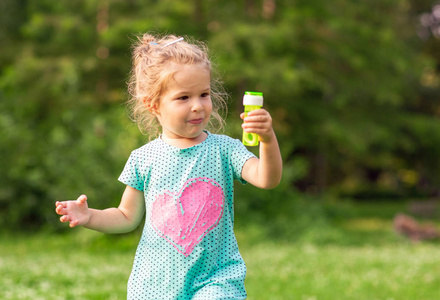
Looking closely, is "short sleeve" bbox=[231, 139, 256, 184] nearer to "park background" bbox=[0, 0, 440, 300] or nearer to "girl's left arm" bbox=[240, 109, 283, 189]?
"girl's left arm" bbox=[240, 109, 283, 189]

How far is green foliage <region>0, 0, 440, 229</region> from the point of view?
1223cm

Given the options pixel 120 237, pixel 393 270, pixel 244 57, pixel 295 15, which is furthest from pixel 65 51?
pixel 393 270

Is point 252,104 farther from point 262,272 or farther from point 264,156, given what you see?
point 262,272

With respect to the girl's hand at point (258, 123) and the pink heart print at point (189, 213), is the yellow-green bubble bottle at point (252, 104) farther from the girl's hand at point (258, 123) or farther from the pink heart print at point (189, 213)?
the pink heart print at point (189, 213)

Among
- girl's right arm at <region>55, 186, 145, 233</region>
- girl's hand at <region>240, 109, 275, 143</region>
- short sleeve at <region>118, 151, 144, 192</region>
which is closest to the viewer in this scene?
girl's hand at <region>240, 109, 275, 143</region>

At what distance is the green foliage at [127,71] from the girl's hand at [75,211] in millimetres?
8335

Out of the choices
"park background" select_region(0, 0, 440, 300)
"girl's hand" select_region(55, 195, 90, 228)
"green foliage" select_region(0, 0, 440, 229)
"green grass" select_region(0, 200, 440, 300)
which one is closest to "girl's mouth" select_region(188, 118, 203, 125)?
"girl's hand" select_region(55, 195, 90, 228)

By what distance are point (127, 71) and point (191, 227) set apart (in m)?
13.4

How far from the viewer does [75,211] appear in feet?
8.56

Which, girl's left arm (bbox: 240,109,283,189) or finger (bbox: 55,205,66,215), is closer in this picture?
girl's left arm (bbox: 240,109,283,189)

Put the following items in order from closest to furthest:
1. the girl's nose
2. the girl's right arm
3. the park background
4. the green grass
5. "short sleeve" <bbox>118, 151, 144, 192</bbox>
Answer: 1. the girl's nose
2. the girl's right arm
3. "short sleeve" <bbox>118, 151, 144, 192</bbox>
4. the green grass
5. the park background

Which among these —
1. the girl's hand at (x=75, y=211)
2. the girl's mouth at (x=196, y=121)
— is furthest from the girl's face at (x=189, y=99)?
the girl's hand at (x=75, y=211)

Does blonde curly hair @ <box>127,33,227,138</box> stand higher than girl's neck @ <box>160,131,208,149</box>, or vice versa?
blonde curly hair @ <box>127,33,227,138</box>

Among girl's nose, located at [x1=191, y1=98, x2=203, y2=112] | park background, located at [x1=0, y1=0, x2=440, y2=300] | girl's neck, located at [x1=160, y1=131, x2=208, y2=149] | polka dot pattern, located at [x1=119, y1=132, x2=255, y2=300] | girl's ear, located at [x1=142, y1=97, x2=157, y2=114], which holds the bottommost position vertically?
polka dot pattern, located at [x1=119, y1=132, x2=255, y2=300]
